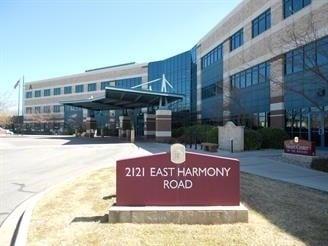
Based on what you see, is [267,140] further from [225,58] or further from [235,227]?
[235,227]

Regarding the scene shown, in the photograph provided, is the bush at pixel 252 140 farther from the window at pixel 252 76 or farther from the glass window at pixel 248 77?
the glass window at pixel 248 77

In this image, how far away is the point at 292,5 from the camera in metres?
31.4

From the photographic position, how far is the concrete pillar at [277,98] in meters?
33.1

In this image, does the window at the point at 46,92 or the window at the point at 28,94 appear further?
the window at the point at 28,94

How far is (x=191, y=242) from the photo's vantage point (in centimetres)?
616

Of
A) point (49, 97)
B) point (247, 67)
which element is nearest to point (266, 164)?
point (247, 67)

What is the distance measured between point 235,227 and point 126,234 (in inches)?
72.0

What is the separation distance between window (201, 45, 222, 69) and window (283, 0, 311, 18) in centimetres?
1683

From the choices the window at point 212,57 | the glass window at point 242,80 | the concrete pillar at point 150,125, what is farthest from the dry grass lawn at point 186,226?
the window at point 212,57

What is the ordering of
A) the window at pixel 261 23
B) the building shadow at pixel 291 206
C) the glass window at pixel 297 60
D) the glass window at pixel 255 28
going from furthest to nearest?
the glass window at pixel 255 28
the window at pixel 261 23
the glass window at pixel 297 60
the building shadow at pixel 291 206

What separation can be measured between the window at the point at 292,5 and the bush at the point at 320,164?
15.7 metres

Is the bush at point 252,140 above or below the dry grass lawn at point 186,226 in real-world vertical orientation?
above

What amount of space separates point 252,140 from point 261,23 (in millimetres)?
13857

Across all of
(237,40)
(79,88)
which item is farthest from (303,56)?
(79,88)
